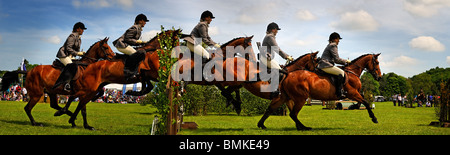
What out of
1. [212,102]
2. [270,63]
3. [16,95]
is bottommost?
[16,95]

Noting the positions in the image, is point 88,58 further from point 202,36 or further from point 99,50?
point 202,36

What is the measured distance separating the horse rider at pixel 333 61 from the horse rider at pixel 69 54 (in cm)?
772

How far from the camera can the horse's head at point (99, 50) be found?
10836mm

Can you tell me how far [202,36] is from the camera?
951 centimetres

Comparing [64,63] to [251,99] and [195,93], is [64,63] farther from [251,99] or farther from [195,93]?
[251,99]

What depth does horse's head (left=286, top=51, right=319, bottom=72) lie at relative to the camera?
10984 millimetres

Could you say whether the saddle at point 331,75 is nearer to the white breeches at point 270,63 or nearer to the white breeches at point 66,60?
the white breeches at point 270,63

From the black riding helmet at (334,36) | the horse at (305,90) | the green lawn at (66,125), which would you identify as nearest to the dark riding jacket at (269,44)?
the horse at (305,90)

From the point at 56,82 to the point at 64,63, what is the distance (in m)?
0.73

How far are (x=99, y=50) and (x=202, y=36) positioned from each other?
3.63m

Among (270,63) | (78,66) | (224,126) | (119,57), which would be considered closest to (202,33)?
(270,63)

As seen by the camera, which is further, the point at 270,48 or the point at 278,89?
the point at 278,89

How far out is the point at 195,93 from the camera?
63.8 feet

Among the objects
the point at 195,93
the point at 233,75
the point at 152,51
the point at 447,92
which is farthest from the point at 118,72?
the point at 447,92
